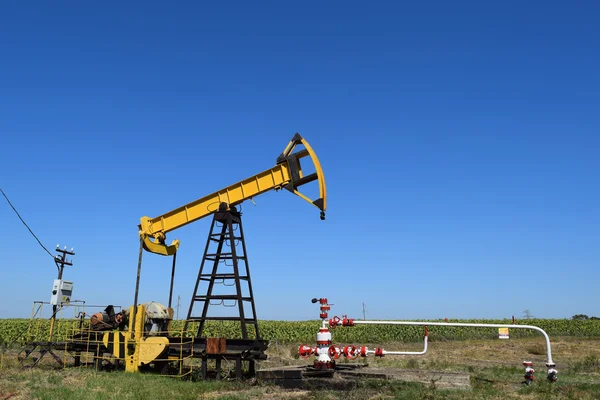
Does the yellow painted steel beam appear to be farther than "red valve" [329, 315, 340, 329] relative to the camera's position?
Yes

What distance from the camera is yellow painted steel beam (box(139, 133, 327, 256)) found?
38.9 ft

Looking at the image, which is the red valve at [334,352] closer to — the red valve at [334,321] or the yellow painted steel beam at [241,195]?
the red valve at [334,321]

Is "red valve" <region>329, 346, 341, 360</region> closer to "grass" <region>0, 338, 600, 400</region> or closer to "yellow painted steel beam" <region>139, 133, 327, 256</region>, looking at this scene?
"grass" <region>0, 338, 600, 400</region>

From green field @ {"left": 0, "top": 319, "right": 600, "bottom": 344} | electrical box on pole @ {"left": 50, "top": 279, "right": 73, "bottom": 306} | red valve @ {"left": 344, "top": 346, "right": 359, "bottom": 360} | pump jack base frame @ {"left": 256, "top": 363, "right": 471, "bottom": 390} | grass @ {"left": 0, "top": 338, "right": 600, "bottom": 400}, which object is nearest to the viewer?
grass @ {"left": 0, "top": 338, "right": 600, "bottom": 400}

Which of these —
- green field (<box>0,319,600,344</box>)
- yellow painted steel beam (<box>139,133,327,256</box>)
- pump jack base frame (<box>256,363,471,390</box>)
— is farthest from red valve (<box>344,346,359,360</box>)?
green field (<box>0,319,600,344</box>)

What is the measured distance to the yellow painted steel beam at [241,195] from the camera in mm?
11852

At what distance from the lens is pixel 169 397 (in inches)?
332

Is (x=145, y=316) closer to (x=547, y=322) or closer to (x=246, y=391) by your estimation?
(x=246, y=391)

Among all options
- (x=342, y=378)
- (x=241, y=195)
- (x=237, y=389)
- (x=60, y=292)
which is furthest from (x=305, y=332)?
(x=342, y=378)

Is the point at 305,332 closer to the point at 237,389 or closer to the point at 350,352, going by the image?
the point at 237,389

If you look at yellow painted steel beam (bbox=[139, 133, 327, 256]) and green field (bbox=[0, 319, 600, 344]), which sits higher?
yellow painted steel beam (bbox=[139, 133, 327, 256])

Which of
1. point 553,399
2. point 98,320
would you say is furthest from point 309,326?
point 553,399

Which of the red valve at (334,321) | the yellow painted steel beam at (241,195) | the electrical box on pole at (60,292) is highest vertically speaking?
the yellow painted steel beam at (241,195)

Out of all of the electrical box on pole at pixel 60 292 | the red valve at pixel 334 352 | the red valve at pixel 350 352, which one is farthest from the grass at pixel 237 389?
the electrical box on pole at pixel 60 292
